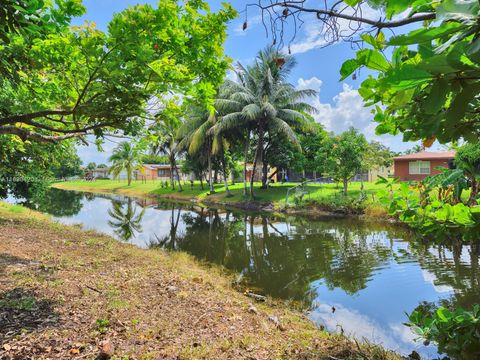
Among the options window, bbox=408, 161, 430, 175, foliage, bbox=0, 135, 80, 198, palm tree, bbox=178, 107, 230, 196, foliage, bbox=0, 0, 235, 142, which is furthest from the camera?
window, bbox=408, 161, 430, 175

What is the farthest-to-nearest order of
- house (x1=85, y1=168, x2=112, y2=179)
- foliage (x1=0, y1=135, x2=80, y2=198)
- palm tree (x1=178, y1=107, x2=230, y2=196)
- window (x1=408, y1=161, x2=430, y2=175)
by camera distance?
house (x1=85, y1=168, x2=112, y2=179) → window (x1=408, y1=161, x2=430, y2=175) → palm tree (x1=178, y1=107, x2=230, y2=196) → foliage (x1=0, y1=135, x2=80, y2=198)

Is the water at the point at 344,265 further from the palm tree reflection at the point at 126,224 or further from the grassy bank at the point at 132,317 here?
the grassy bank at the point at 132,317

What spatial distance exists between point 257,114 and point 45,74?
21.0 m

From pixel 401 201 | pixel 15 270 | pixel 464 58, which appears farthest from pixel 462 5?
pixel 15 270

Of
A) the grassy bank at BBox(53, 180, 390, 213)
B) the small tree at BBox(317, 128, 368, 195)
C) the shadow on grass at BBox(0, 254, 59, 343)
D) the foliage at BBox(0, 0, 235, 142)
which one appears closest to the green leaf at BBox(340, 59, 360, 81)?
the foliage at BBox(0, 0, 235, 142)

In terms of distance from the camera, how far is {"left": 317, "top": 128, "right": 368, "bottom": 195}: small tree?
22.5 meters

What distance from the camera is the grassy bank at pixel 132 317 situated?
362cm

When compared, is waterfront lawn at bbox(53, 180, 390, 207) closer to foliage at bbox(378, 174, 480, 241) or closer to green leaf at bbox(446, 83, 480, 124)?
foliage at bbox(378, 174, 480, 241)

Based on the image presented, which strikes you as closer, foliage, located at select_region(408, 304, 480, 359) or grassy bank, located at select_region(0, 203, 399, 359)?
foliage, located at select_region(408, 304, 480, 359)

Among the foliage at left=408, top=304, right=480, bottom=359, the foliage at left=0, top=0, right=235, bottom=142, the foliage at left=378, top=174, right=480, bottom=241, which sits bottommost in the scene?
the foliage at left=408, top=304, right=480, bottom=359

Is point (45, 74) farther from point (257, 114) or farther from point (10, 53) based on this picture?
point (257, 114)

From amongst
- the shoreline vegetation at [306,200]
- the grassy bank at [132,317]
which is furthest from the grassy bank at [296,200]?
the grassy bank at [132,317]

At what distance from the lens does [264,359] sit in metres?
3.79

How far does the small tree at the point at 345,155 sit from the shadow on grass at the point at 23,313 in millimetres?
20788
